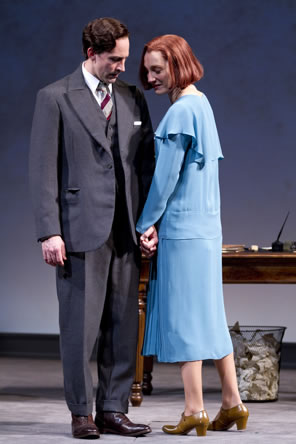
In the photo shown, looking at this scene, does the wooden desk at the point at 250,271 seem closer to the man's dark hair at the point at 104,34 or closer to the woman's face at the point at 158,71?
the woman's face at the point at 158,71

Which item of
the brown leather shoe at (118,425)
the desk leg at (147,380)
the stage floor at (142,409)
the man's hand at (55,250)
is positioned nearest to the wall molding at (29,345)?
the stage floor at (142,409)

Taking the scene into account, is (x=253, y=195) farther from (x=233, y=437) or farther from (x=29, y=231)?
(x=233, y=437)

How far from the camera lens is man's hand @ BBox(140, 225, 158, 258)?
3.55m

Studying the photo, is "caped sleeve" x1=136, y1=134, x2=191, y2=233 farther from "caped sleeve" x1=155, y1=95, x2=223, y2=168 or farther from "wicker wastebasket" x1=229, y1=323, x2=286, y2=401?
"wicker wastebasket" x1=229, y1=323, x2=286, y2=401

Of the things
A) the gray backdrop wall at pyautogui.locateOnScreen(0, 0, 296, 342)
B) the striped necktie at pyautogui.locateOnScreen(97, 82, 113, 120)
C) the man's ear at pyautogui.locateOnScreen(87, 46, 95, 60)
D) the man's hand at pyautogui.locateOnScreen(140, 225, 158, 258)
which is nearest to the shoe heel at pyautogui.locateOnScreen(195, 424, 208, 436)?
the man's hand at pyautogui.locateOnScreen(140, 225, 158, 258)

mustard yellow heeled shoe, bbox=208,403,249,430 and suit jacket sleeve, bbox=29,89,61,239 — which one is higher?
suit jacket sleeve, bbox=29,89,61,239

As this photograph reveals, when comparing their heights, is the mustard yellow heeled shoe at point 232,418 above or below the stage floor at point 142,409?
above

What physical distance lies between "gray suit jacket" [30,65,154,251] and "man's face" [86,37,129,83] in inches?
3.4

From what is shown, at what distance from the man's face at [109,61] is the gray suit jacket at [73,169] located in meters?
0.09

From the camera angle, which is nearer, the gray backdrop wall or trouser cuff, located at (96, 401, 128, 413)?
trouser cuff, located at (96, 401, 128, 413)

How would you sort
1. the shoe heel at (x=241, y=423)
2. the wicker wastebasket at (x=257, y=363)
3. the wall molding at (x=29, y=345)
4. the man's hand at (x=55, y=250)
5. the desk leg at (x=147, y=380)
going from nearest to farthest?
1. the man's hand at (x=55, y=250)
2. the shoe heel at (x=241, y=423)
3. the wicker wastebasket at (x=257, y=363)
4. the desk leg at (x=147, y=380)
5. the wall molding at (x=29, y=345)

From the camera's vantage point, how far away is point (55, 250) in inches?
134

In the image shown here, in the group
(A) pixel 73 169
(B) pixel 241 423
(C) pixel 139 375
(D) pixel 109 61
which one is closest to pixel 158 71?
(D) pixel 109 61

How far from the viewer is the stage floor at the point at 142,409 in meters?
3.51
